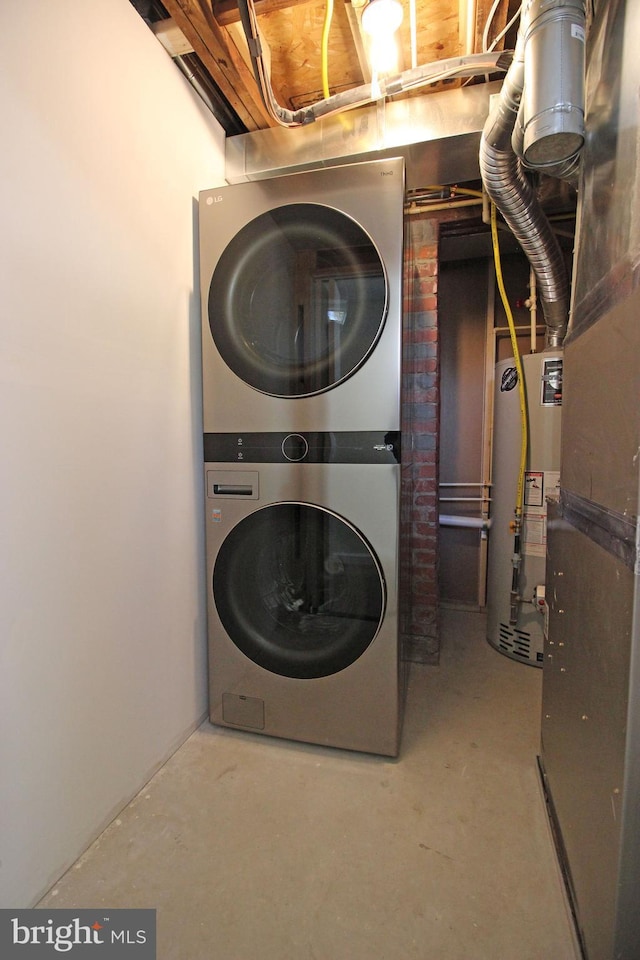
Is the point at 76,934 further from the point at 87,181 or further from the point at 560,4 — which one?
the point at 560,4

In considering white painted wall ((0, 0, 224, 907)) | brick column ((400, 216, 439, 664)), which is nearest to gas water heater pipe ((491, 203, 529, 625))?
brick column ((400, 216, 439, 664))

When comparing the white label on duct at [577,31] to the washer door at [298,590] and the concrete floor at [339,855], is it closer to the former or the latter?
the washer door at [298,590]

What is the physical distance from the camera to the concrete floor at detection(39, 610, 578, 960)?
90 cm

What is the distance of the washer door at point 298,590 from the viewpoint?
1.36 metres

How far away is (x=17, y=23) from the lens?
864mm

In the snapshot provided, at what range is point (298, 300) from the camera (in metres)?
1.39

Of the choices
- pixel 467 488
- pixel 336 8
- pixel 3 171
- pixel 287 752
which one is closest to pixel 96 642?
pixel 287 752

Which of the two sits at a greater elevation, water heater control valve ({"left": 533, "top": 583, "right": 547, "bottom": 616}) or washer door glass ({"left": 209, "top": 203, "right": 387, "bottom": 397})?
washer door glass ({"left": 209, "top": 203, "right": 387, "bottom": 397})

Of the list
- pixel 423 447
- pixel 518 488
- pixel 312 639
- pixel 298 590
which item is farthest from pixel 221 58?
pixel 518 488

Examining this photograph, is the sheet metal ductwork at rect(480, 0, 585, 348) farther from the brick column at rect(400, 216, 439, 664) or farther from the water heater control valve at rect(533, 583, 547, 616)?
the water heater control valve at rect(533, 583, 547, 616)

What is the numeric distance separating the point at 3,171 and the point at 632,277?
120 centimetres

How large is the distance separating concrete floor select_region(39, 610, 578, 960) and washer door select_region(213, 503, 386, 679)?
35 centimetres

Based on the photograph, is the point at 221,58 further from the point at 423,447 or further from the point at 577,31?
the point at 423,447

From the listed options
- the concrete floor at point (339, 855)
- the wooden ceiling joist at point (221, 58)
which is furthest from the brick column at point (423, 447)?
the wooden ceiling joist at point (221, 58)
